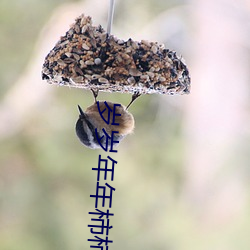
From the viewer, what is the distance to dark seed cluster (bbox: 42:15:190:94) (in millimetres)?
841

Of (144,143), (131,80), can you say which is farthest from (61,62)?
(144,143)

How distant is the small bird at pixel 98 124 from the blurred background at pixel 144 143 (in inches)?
45.0

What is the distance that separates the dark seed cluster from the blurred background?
1.20 metres

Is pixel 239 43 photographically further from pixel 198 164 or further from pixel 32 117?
pixel 32 117

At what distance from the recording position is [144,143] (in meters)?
2.29

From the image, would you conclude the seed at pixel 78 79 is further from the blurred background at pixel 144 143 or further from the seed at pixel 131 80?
the blurred background at pixel 144 143

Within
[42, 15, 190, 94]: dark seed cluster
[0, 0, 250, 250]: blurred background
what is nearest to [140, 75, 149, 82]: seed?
[42, 15, 190, 94]: dark seed cluster

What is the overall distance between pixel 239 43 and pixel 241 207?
2.19 feet

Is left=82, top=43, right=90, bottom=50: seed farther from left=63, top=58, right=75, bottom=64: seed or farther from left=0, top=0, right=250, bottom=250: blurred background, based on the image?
left=0, top=0, right=250, bottom=250: blurred background

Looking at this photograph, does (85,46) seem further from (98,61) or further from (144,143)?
(144,143)

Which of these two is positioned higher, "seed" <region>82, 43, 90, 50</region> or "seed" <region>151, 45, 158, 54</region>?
"seed" <region>151, 45, 158, 54</region>

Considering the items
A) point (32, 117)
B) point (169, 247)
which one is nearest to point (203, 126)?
point (169, 247)

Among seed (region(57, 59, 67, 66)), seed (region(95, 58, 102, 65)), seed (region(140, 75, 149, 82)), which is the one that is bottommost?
seed (region(140, 75, 149, 82))

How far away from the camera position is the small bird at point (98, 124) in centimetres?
94
